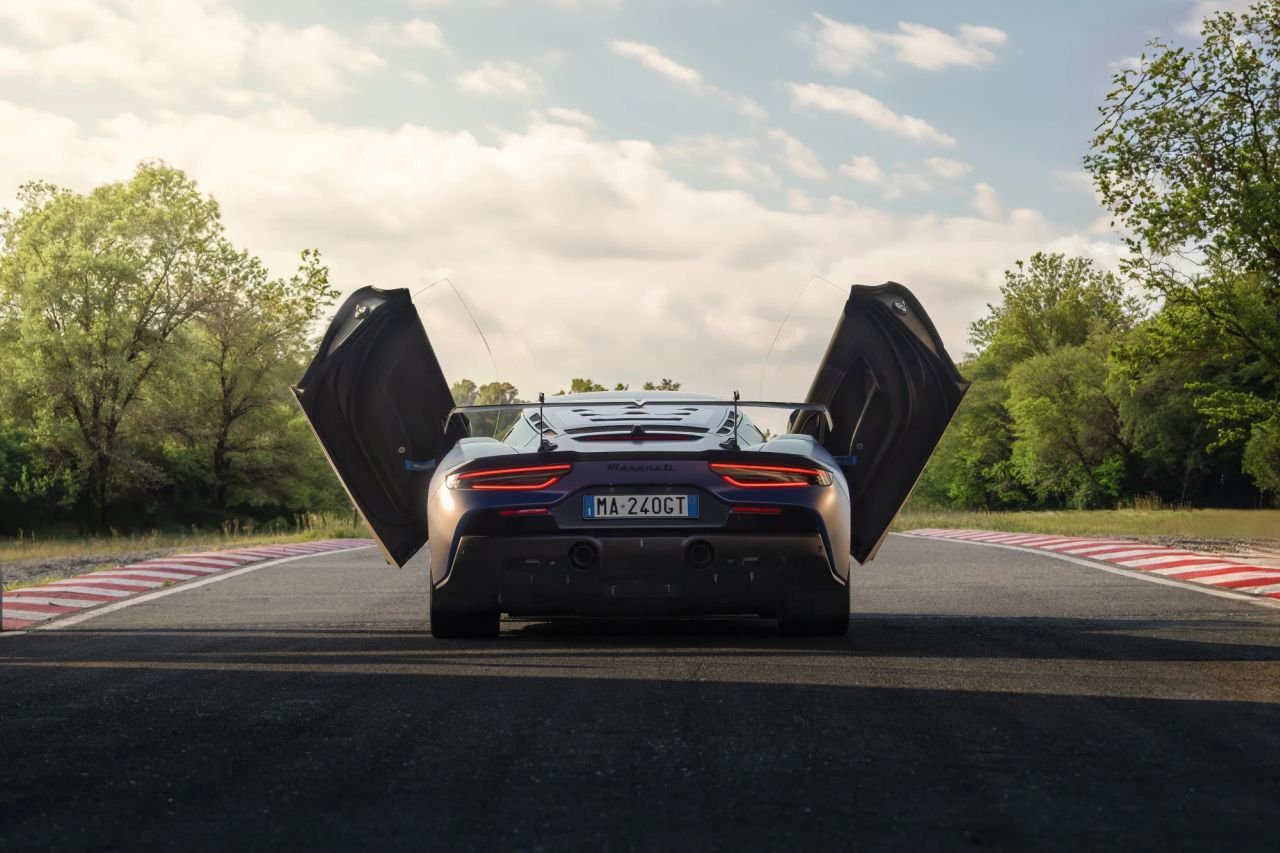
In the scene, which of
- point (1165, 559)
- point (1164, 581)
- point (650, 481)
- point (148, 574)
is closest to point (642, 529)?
point (650, 481)

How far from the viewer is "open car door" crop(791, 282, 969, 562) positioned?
848cm

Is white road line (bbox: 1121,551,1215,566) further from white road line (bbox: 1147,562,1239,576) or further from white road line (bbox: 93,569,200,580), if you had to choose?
white road line (bbox: 93,569,200,580)

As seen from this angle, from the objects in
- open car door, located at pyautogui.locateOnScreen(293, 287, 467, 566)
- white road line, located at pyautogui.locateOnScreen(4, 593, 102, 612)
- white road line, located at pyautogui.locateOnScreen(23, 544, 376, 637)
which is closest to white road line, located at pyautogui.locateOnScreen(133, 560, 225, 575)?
white road line, located at pyautogui.locateOnScreen(23, 544, 376, 637)

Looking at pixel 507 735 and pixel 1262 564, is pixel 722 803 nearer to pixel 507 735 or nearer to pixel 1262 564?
pixel 507 735

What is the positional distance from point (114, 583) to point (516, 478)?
8261mm

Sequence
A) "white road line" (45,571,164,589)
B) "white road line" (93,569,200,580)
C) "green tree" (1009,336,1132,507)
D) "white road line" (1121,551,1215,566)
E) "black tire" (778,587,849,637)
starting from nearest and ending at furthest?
"black tire" (778,587,849,637)
"white road line" (45,571,164,589)
"white road line" (93,569,200,580)
"white road line" (1121,551,1215,566)
"green tree" (1009,336,1132,507)

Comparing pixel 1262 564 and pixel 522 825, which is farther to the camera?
pixel 1262 564

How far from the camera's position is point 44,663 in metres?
7.45

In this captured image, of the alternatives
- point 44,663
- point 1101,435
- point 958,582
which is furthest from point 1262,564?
point 1101,435

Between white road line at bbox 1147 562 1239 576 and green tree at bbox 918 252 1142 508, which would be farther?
green tree at bbox 918 252 1142 508

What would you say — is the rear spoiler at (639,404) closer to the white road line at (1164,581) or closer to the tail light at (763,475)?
the tail light at (763,475)

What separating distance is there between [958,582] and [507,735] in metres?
8.85

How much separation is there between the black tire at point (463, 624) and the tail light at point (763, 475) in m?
1.56

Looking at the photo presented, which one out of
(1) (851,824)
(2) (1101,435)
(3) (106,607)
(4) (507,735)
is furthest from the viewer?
(2) (1101,435)
